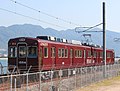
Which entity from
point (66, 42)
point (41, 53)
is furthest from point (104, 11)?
point (41, 53)

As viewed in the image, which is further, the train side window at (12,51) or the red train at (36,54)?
the train side window at (12,51)

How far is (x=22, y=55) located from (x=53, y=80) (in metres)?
8.23

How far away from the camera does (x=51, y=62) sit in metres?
29.7

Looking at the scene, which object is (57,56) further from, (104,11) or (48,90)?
(48,90)

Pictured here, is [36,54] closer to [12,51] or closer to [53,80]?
[12,51]

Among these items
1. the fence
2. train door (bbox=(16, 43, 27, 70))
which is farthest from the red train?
the fence

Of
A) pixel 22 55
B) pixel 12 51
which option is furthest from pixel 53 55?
pixel 12 51

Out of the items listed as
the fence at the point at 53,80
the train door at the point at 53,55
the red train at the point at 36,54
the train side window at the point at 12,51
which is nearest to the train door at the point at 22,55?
the red train at the point at 36,54

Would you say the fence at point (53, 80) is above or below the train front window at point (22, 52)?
below

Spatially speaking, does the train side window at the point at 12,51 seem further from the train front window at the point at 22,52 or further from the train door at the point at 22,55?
the train front window at the point at 22,52

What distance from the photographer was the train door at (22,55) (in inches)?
1125

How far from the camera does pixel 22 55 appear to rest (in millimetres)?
28688

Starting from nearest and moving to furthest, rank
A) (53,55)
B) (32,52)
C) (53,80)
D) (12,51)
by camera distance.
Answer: (53,80)
(32,52)
(12,51)
(53,55)

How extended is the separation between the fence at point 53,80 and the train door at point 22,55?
15.2 feet
